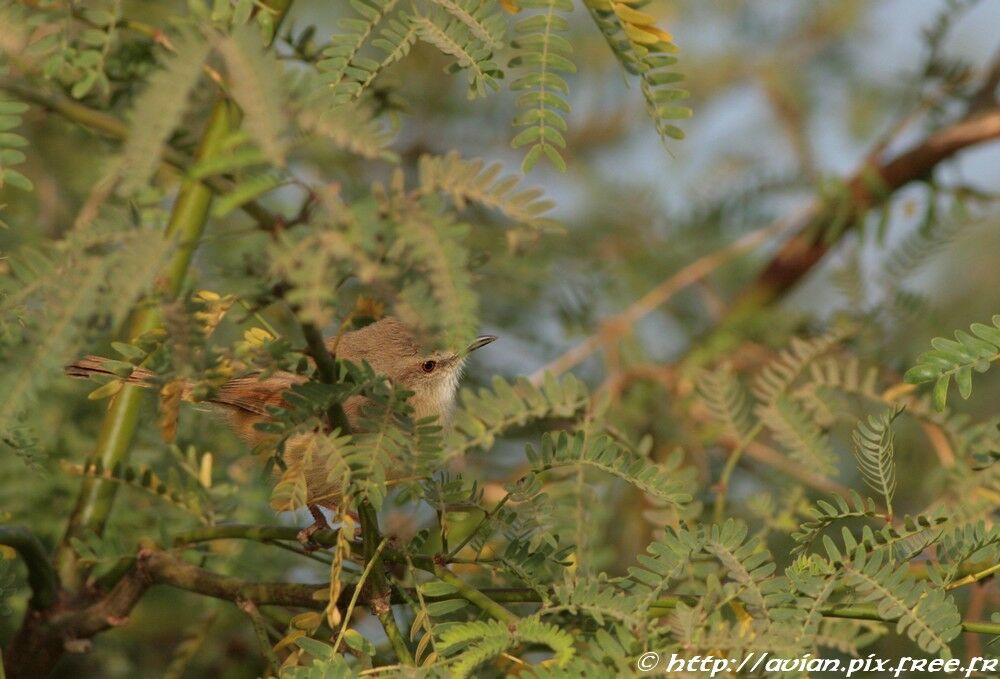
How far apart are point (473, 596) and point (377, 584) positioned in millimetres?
163

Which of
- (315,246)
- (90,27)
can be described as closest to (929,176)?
(90,27)

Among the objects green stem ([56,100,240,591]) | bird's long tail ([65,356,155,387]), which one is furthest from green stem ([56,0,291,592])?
bird's long tail ([65,356,155,387])

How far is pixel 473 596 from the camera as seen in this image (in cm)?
186

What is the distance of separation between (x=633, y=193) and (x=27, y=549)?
11.1ft

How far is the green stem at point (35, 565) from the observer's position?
2.15 metres

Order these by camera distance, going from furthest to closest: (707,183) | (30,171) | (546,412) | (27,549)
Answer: (707,183) → (30,171) → (546,412) → (27,549)

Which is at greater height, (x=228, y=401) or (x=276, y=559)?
(x=228, y=401)

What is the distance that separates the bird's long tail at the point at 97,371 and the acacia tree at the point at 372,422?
5 cm

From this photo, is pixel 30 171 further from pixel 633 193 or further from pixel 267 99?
pixel 267 99

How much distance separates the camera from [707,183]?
478 cm

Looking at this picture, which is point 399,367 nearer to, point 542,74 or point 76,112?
point 76,112

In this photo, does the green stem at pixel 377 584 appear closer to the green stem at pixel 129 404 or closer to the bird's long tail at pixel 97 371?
the bird's long tail at pixel 97 371

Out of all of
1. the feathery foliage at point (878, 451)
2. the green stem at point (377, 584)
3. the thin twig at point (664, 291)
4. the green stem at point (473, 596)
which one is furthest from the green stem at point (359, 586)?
the thin twig at point (664, 291)

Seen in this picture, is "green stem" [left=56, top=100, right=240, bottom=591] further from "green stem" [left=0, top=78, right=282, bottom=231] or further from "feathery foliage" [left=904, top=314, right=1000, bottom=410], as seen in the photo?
"feathery foliage" [left=904, top=314, right=1000, bottom=410]
